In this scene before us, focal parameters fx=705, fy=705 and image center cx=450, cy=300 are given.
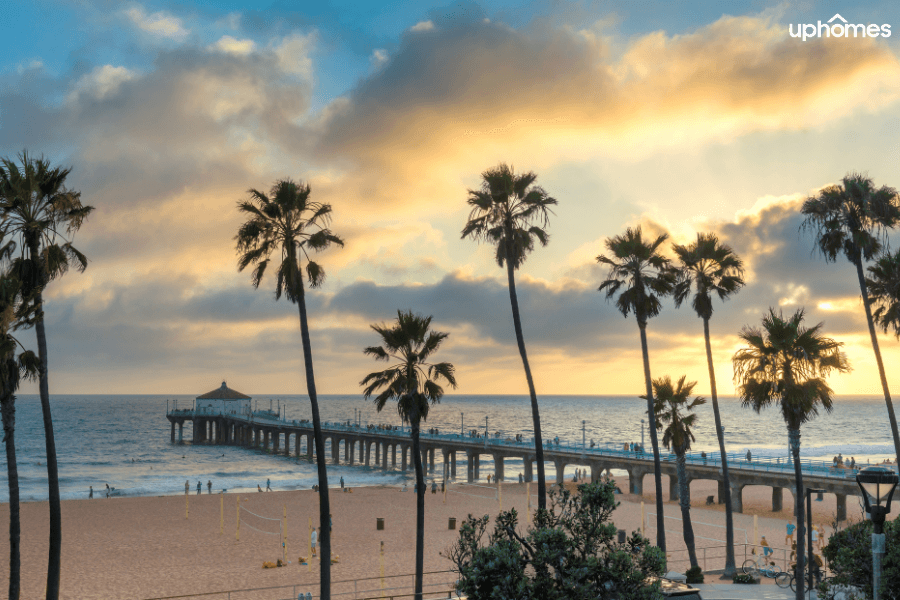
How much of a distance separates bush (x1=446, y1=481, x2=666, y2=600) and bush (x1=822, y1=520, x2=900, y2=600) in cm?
698

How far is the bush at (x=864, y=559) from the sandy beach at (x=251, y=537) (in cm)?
1376

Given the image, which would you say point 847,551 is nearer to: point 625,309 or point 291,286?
point 625,309

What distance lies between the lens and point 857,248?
1043 inches

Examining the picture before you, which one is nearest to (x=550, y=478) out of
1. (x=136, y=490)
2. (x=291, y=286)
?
(x=136, y=490)

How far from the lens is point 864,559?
1593 cm

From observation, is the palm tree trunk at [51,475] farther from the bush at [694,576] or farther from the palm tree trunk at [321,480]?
the bush at [694,576]

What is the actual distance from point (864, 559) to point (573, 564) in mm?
9441

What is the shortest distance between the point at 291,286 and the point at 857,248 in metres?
20.8

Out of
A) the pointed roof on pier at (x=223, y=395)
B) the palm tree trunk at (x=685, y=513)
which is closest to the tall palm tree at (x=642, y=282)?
the palm tree trunk at (x=685, y=513)

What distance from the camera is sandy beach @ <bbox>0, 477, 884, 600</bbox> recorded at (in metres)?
29.8

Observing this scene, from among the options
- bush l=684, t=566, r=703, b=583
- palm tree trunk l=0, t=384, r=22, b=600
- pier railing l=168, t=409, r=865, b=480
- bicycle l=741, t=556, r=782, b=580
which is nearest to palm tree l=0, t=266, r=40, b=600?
palm tree trunk l=0, t=384, r=22, b=600

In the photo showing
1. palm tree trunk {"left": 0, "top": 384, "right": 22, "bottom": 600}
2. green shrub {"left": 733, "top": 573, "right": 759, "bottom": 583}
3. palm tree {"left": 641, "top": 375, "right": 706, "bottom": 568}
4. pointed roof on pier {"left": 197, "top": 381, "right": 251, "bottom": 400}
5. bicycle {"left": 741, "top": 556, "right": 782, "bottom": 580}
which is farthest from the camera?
pointed roof on pier {"left": 197, "top": 381, "right": 251, "bottom": 400}

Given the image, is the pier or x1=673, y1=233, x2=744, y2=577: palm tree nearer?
x1=673, y1=233, x2=744, y2=577: palm tree

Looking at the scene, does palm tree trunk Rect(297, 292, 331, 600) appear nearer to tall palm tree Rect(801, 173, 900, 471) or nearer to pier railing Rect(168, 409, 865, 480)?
tall palm tree Rect(801, 173, 900, 471)
